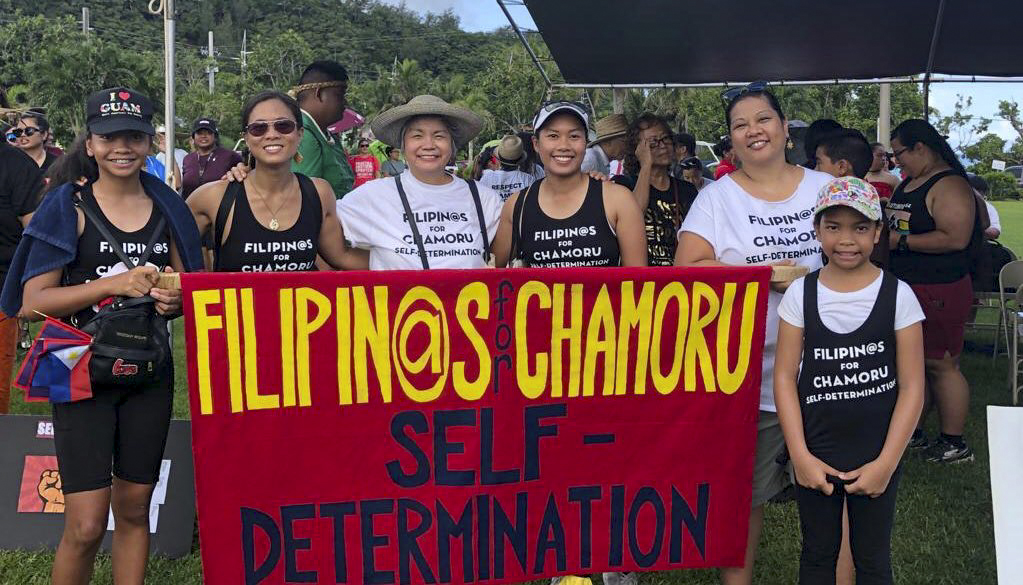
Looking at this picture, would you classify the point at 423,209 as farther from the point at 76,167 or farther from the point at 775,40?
the point at 775,40

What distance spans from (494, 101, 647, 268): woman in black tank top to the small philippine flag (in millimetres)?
1533

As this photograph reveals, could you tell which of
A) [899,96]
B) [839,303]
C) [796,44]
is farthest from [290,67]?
[839,303]

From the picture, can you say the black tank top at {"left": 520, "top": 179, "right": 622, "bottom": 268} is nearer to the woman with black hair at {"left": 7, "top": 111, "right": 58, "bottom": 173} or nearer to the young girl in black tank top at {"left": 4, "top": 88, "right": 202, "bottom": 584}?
the young girl in black tank top at {"left": 4, "top": 88, "right": 202, "bottom": 584}

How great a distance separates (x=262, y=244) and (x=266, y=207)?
152 millimetres

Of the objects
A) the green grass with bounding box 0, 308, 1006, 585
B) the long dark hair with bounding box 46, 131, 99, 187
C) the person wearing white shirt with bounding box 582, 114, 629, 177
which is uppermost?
the person wearing white shirt with bounding box 582, 114, 629, 177

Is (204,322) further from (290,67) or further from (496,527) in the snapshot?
(290,67)

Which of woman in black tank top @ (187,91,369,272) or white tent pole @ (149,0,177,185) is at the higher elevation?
white tent pole @ (149,0,177,185)

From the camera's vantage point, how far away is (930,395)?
6.03m

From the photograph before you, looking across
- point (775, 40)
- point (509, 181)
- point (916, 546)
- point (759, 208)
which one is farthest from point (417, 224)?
point (775, 40)

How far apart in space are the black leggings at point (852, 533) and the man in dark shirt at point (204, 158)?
6925 millimetres

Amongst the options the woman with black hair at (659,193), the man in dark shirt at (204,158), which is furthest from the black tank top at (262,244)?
the man in dark shirt at (204,158)

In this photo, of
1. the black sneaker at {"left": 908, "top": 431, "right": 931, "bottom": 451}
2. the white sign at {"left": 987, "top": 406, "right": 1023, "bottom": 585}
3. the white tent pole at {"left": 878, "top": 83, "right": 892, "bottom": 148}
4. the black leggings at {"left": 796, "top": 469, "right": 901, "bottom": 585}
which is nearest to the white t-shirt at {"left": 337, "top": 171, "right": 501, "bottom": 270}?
the black leggings at {"left": 796, "top": 469, "right": 901, "bottom": 585}

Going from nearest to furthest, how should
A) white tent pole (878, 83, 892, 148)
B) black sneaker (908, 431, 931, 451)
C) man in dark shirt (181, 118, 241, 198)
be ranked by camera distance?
1. black sneaker (908, 431, 931, 451)
2. man in dark shirt (181, 118, 241, 198)
3. white tent pole (878, 83, 892, 148)

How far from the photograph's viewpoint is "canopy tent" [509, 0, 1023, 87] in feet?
22.3
